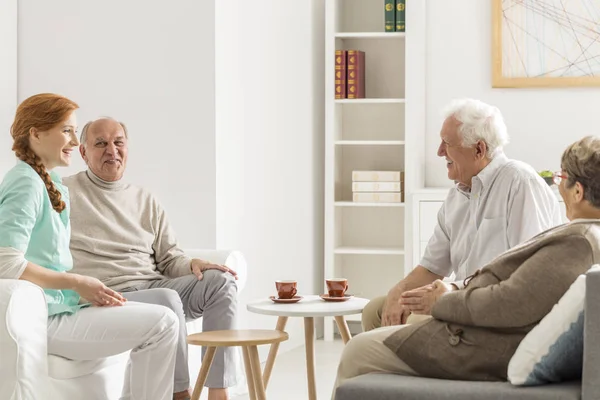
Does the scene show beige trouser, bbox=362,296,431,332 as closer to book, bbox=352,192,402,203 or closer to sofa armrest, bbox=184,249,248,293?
sofa armrest, bbox=184,249,248,293

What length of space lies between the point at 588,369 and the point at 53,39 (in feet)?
11.3

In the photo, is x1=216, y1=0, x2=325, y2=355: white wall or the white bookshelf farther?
the white bookshelf

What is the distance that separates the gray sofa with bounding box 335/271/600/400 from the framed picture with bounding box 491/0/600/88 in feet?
12.2

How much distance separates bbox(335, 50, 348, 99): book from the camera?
5793 mm

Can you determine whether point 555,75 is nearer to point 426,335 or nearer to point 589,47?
point 589,47

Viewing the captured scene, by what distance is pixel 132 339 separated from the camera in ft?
10.0

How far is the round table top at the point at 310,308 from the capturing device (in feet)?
10.4

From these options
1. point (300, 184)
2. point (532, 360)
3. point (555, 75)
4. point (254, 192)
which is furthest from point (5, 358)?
point (555, 75)

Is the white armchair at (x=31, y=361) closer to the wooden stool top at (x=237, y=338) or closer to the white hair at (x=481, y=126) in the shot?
the wooden stool top at (x=237, y=338)

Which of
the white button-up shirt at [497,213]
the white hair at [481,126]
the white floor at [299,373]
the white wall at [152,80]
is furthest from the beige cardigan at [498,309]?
the white wall at [152,80]

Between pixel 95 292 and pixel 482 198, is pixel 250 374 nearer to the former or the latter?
pixel 95 292

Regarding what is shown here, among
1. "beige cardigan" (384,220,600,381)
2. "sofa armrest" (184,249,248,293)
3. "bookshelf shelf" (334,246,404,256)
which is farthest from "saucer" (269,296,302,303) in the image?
"bookshelf shelf" (334,246,404,256)

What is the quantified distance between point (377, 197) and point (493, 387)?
11.6 feet

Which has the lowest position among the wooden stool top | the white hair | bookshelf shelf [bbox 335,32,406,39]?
the wooden stool top
